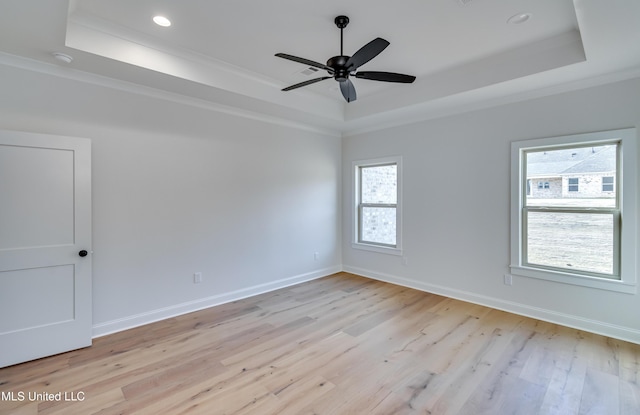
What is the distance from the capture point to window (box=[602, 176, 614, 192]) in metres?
3.13

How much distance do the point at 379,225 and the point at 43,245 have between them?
4.41 metres

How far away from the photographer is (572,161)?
11.0 ft

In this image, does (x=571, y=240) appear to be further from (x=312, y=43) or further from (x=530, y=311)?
(x=312, y=43)

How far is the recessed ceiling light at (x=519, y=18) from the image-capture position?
2.51 meters

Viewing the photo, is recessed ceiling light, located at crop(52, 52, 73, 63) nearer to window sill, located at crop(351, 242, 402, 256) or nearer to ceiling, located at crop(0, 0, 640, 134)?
ceiling, located at crop(0, 0, 640, 134)

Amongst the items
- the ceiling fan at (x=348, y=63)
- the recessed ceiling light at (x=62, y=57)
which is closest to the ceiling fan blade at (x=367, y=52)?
the ceiling fan at (x=348, y=63)

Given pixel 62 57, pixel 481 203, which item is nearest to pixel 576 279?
pixel 481 203

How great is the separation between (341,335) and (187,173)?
2.64 metres

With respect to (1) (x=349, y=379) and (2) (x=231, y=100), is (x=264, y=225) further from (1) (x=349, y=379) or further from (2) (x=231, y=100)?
(1) (x=349, y=379)

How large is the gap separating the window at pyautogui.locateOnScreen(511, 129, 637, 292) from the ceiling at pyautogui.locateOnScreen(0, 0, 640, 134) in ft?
2.29

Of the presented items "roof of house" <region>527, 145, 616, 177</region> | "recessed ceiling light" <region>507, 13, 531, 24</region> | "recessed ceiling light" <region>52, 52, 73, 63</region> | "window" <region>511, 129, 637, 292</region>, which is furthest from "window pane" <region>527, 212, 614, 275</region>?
"recessed ceiling light" <region>52, 52, 73, 63</region>

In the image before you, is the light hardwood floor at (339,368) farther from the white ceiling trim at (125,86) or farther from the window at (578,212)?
the white ceiling trim at (125,86)

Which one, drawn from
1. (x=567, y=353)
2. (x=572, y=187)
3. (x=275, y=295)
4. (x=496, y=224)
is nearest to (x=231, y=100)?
(x=275, y=295)

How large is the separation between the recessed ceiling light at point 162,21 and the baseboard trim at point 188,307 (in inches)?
117
